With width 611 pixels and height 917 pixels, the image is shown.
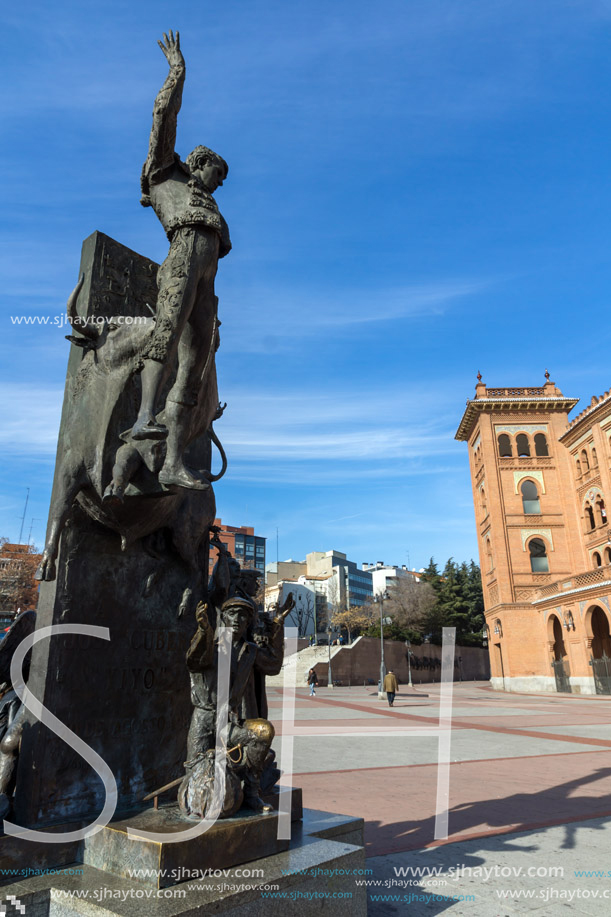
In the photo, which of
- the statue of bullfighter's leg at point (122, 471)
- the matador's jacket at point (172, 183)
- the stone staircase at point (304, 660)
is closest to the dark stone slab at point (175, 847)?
the statue of bullfighter's leg at point (122, 471)

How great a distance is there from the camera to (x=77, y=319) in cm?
369

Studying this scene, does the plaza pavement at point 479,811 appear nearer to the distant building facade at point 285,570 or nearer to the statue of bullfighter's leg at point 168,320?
the statue of bullfighter's leg at point 168,320

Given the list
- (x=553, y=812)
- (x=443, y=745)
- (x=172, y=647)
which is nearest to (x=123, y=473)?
(x=172, y=647)

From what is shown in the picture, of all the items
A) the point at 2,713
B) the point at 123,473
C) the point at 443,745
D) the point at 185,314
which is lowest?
the point at 443,745

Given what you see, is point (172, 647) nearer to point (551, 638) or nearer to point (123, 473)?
point (123, 473)

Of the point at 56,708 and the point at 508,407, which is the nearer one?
the point at 56,708

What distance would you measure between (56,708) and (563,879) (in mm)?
3925

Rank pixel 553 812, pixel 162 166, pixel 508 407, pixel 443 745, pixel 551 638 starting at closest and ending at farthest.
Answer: pixel 162 166
pixel 553 812
pixel 443 745
pixel 551 638
pixel 508 407

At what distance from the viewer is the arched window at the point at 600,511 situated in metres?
35.7

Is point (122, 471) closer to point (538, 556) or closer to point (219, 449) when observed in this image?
point (219, 449)

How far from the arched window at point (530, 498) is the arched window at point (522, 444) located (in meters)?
2.16

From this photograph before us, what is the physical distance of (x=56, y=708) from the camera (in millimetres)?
3178

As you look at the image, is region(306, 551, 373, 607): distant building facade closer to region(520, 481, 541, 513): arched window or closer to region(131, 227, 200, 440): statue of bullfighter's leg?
region(520, 481, 541, 513): arched window

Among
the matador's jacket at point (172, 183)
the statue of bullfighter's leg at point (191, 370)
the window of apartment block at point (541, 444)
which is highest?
the window of apartment block at point (541, 444)
